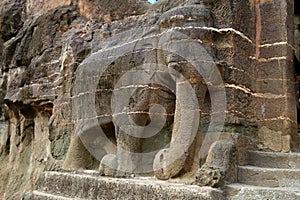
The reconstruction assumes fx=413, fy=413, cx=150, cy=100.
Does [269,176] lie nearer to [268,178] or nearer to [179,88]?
[268,178]

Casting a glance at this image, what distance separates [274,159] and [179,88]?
3.38 ft

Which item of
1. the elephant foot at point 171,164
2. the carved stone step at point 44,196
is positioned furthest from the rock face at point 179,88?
the carved stone step at point 44,196

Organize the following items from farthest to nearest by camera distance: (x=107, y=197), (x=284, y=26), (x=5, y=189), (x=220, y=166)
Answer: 1. (x=5, y=189)
2. (x=284, y=26)
3. (x=107, y=197)
4. (x=220, y=166)

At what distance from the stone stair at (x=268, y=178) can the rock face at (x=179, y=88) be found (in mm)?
136

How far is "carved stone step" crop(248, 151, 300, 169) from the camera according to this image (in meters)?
3.54

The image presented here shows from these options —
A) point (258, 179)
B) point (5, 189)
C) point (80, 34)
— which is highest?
point (80, 34)

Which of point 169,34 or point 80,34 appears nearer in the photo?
point 169,34

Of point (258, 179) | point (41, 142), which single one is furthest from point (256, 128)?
point (41, 142)

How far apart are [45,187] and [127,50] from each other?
6.09 feet

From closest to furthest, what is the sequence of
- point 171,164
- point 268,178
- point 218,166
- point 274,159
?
point 218,166
point 268,178
point 171,164
point 274,159

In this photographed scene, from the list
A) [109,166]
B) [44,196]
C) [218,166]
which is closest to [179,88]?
[218,166]

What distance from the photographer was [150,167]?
13.0 feet

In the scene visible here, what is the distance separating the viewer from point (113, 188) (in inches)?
145

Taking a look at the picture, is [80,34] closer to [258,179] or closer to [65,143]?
[65,143]
